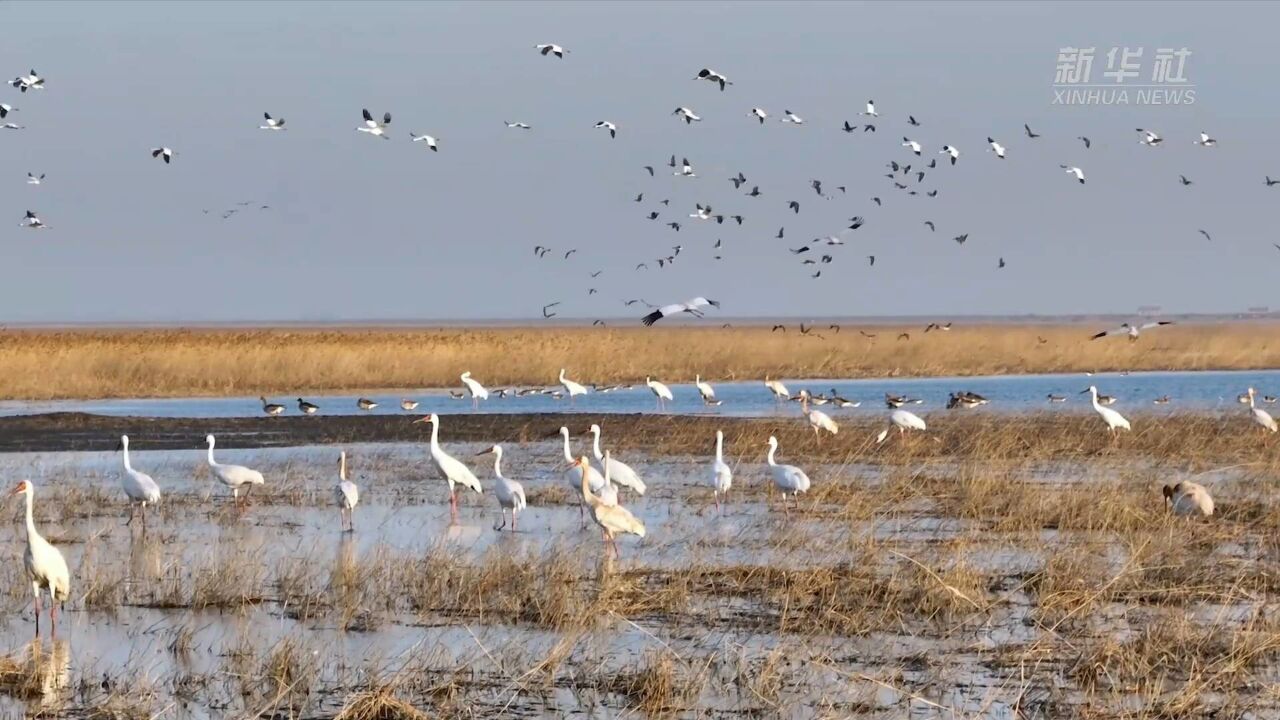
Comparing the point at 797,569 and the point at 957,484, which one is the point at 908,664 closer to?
the point at 797,569

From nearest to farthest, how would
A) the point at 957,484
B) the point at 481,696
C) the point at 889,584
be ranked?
the point at 481,696, the point at 889,584, the point at 957,484

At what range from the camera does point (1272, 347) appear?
166 ft

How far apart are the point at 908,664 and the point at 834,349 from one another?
1477 inches

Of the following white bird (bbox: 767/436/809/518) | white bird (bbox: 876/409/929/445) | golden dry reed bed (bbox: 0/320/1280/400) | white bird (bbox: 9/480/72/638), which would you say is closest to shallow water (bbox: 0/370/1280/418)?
golden dry reed bed (bbox: 0/320/1280/400)

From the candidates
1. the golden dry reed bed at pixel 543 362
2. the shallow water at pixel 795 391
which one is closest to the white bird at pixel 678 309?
the shallow water at pixel 795 391

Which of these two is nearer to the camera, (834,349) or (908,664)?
(908,664)

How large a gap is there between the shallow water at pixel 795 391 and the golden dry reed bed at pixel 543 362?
4.48 feet

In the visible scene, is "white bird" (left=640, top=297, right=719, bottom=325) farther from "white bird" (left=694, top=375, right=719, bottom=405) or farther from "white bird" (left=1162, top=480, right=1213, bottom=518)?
"white bird" (left=694, top=375, right=719, bottom=405)

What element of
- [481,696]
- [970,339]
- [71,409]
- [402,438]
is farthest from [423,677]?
[970,339]

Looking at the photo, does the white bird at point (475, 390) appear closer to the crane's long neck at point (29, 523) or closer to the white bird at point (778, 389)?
the white bird at point (778, 389)

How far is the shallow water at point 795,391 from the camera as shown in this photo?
3134cm

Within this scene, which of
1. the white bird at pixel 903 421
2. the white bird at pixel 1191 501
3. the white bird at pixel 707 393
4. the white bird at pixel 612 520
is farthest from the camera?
the white bird at pixel 707 393

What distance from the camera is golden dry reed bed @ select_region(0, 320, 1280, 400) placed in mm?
37344

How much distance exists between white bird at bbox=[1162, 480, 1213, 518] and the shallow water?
1486cm
